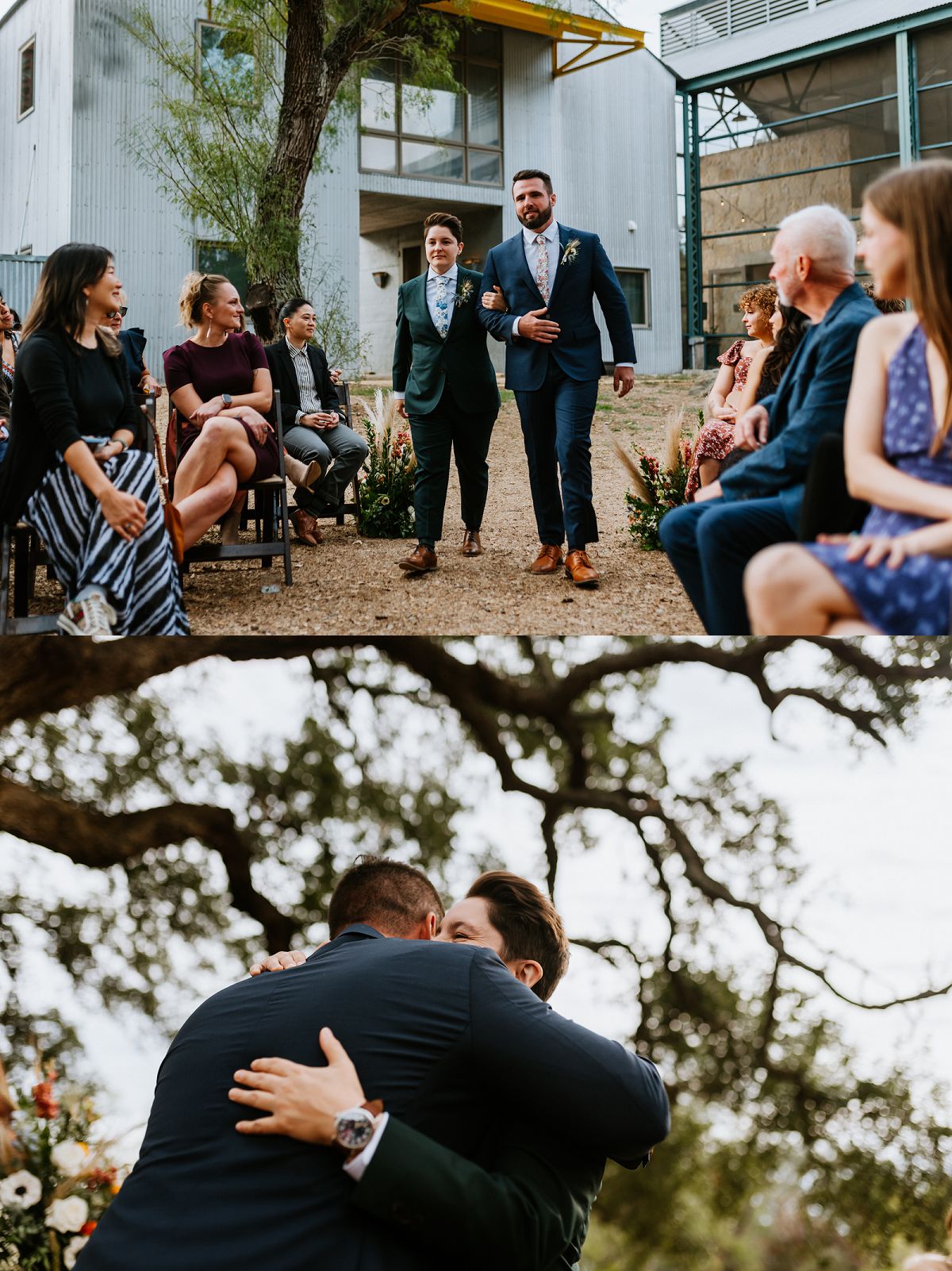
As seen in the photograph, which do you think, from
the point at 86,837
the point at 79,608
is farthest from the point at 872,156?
the point at 86,837

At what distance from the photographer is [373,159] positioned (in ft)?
6.28

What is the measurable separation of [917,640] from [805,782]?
5.70ft

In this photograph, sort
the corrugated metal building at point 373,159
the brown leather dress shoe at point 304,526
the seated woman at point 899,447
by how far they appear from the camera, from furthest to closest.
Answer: the brown leather dress shoe at point 304,526 → the corrugated metal building at point 373,159 → the seated woman at point 899,447

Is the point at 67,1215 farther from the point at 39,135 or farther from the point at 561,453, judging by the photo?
the point at 39,135

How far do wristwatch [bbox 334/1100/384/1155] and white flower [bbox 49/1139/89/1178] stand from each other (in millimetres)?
1618

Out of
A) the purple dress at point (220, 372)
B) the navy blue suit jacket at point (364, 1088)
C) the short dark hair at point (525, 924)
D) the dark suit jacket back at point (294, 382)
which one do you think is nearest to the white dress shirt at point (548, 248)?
the dark suit jacket back at point (294, 382)

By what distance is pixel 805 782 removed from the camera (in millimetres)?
4082

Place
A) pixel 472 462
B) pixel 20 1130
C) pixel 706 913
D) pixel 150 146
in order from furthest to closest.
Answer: pixel 706 913 → pixel 20 1130 → pixel 472 462 → pixel 150 146

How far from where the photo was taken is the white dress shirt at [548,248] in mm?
2062

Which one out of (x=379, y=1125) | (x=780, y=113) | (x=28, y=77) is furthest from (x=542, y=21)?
(x=379, y=1125)

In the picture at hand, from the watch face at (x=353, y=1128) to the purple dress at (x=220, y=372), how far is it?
1.21m

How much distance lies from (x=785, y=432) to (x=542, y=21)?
38.3 inches

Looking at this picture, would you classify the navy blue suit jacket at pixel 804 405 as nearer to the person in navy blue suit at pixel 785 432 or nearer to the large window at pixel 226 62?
the person in navy blue suit at pixel 785 432

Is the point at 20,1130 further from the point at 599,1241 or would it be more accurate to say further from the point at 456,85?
the point at 456,85
